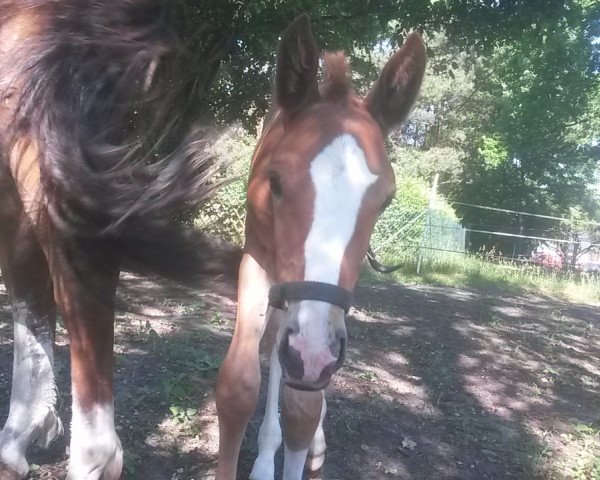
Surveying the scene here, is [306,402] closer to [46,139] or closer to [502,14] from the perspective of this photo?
[46,139]

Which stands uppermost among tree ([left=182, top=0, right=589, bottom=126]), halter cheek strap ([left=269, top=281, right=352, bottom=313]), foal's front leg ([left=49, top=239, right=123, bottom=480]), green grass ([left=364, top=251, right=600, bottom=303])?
tree ([left=182, top=0, right=589, bottom=126])

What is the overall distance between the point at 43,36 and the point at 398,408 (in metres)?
3.13

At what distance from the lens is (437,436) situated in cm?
352

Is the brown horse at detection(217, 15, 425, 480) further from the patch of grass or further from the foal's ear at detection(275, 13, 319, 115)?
the patch of grass

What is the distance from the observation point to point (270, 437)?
2.79 metres

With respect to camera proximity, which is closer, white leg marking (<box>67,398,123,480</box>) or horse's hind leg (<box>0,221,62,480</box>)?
white leg marking (<box>67,398,123,480</box>)

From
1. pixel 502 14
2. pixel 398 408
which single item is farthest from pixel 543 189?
pixel 398 408

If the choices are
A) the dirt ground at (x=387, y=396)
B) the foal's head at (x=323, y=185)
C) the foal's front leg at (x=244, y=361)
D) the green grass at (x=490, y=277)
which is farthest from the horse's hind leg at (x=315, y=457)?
the green grass at (x=490, y=277)

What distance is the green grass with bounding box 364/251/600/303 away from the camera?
1098 cm

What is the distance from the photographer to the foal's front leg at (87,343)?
1.50 metres

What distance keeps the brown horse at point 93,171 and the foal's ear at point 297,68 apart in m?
0.34

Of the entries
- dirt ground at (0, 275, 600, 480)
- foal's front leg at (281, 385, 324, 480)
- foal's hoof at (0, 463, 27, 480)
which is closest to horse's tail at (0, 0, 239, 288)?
dirt ground at (0, 275, 600, 480)

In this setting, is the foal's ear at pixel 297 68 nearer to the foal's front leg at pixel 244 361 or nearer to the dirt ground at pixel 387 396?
the foal's front leg at pixel 244 361

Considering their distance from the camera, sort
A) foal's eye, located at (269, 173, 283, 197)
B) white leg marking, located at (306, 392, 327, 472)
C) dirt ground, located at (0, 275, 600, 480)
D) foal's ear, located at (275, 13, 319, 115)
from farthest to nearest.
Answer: dirt ground, located at (0, 275, 600, 480), white leg marking, located at (306, 392, 327, 472), foal's ear, located at (275, 13, 319, 115), foal's eye, located at (269, 173, 283, 197)
